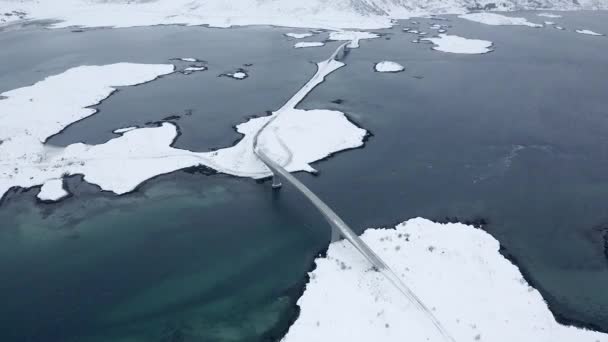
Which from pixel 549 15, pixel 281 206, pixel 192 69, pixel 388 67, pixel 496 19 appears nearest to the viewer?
pixel 281 206

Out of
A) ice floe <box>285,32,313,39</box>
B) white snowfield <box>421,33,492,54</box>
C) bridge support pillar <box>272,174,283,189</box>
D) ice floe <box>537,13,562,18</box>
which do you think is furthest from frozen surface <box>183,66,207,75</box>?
ice floe <box>537,13,562,18</box>

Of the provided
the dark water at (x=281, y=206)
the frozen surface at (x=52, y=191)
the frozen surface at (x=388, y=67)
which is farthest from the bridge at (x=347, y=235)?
the frozen surface at (x=388, y=67)

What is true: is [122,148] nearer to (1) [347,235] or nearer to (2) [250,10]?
(1) [347,235]

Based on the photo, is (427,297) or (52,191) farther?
(52,191)

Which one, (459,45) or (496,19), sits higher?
(496,19)

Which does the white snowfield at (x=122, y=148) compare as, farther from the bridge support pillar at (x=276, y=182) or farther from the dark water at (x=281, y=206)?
the bridge support pillar at (x=276, y=182)

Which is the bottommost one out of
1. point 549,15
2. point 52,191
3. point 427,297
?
point 427,297

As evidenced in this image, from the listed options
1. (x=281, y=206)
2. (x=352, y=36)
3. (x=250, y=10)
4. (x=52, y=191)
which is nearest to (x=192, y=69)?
(x=352, y=36)
